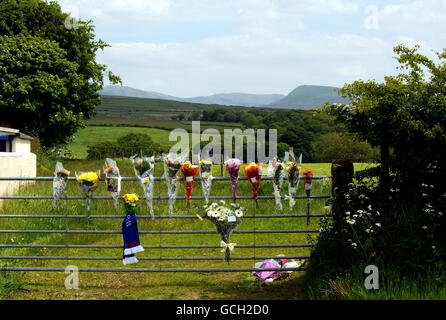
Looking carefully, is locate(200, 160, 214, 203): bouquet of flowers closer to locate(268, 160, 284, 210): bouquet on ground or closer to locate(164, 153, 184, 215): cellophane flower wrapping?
locate(164, 153, 184, 215): cellophane flower wrapping

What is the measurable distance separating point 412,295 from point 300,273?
7.15 feet

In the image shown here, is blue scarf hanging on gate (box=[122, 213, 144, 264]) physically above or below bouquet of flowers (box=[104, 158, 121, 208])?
below

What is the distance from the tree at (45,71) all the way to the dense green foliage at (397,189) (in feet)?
80.8

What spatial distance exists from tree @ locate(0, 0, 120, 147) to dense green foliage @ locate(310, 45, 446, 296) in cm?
2463

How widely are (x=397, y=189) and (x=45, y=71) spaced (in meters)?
27.0

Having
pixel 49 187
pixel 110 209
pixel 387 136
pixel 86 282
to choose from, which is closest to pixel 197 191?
pixel 110 209

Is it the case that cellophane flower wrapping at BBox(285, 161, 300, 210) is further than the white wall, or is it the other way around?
the white wall

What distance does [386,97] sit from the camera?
6285 millimetres

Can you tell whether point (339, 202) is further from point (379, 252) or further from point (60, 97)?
point (60, 97)

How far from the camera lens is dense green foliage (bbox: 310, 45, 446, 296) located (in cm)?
593

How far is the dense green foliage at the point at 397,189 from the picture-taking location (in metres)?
5.93

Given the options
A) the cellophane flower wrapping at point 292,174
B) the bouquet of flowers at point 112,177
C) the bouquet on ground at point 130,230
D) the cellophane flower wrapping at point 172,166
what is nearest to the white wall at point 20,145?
the bouquet of flowers at point 112,177

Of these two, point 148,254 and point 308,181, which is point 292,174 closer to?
point 308,181

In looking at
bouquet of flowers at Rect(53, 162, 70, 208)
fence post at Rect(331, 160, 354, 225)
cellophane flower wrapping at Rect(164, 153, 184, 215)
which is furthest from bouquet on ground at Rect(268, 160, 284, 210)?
bouquet of flowers at Rect(53, 162, 70, 208)
